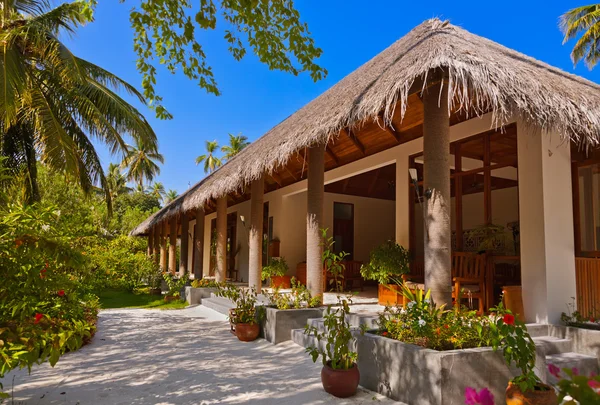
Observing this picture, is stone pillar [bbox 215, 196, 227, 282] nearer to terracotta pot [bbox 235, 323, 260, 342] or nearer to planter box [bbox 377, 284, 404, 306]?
terracotta pot [bbox 235, 323, 260, 342]

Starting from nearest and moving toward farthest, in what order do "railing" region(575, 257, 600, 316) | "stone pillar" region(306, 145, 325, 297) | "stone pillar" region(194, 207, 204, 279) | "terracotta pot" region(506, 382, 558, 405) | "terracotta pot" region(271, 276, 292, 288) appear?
"terracotta pot" region(506, 382, 558, 405), "railing" region(575, 257, 600, 316), "stone pillar" region(306, 145, 325, 297), "terracotta pot" region(271, 276, 292, 288), "stone pillar" region(194, 207, 204, 279)

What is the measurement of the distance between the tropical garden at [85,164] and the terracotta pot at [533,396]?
0.06 m

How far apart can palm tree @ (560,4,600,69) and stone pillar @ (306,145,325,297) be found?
56.0 ft

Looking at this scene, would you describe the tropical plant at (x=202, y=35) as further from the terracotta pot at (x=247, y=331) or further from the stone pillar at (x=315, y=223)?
the terracotta pot at (x=247, y=331)

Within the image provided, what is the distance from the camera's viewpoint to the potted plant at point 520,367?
9.92 feet

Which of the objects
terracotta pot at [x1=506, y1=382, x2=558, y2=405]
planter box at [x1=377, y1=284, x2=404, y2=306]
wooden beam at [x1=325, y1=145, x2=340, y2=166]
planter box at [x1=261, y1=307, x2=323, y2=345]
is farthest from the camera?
wooden beam at [x1=325, y1=145, x2=340, y2=166]

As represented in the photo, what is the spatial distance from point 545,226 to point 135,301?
10.9 meters

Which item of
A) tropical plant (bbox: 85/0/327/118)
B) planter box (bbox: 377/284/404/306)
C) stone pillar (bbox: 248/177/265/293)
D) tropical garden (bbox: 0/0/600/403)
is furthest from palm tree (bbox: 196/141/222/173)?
tropical plant (bbox: 85/0/327/118)

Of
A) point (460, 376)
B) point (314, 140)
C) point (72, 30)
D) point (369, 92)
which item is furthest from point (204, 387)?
point (72, 30)

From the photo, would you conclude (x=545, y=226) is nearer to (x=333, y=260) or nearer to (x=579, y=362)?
(x=579, y=362)

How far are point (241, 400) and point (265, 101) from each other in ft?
36.6

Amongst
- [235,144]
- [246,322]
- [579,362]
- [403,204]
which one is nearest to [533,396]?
[579,362]

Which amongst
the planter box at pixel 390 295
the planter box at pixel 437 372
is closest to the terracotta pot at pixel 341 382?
the planter box at pixel 437 372

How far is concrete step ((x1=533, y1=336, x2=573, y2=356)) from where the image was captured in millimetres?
4582
